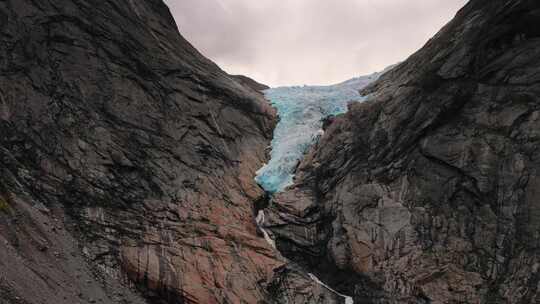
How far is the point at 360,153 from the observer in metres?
28.4

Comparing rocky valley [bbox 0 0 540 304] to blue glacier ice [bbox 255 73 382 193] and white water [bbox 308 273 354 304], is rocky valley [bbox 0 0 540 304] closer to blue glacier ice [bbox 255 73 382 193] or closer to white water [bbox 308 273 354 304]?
white water [bbox 308 273 354 304]

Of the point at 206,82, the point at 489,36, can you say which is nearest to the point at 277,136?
the point at 206,82

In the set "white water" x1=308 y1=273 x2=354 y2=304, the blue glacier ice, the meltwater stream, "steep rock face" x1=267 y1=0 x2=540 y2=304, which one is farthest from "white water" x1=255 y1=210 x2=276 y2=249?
"white water" x1=308 y1=273 x2=354 y2=304

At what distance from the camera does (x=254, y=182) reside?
30469 mm

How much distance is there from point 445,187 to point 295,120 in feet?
63.1

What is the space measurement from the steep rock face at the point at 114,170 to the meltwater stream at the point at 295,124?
1.41m

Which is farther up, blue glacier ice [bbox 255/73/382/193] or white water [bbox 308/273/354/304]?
blue glacier ice [bbox 255/73/382/193]

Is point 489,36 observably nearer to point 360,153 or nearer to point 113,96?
point 360,153

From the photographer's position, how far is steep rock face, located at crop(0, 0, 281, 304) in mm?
19656

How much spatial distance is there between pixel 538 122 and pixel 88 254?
2443cm

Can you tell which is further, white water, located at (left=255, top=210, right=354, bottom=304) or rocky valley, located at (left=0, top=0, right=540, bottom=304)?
white water, located at (left=255, top=210, right=354, bottom=304)

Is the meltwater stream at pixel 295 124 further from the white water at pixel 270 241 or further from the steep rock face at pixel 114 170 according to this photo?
the steep rock face at pixel 114 170

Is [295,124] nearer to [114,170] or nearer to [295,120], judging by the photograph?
[295,120]

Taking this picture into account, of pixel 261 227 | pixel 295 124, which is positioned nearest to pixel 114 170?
pixel 261 227
